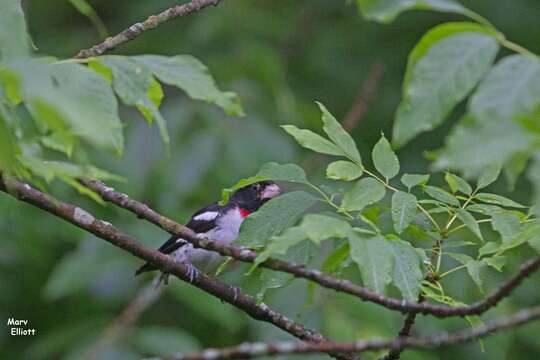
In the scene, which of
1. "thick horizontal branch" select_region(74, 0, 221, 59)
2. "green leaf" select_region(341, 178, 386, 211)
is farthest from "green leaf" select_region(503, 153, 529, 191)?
"thick horizontal branch" select_region(74, 0, 221, 59)

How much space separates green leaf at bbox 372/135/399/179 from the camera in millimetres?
3025

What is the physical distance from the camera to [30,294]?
8.27 meters

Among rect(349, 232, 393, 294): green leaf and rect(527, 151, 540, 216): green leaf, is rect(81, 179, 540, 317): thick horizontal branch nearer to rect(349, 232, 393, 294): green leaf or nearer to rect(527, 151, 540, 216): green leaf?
rect(349, 232, 393, 294): green leaf

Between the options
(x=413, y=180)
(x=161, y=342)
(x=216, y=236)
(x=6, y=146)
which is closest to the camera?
(x=6, y=146)

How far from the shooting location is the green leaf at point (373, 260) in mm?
2531

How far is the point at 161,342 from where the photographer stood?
6695 mm

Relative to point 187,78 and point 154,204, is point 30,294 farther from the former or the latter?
point 187,78

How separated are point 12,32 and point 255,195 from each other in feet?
13.5

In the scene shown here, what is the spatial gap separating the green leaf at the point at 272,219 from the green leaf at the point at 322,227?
35cm

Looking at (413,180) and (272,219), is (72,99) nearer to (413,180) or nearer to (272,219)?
(272,219)

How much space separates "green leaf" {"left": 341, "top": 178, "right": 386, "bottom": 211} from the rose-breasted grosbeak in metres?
3.03

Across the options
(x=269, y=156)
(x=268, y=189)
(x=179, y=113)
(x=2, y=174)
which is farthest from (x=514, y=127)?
(x=179, y=113)

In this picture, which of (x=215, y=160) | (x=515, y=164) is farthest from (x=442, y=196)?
(x=215, y=160)

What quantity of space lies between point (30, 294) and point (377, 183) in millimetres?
6019
